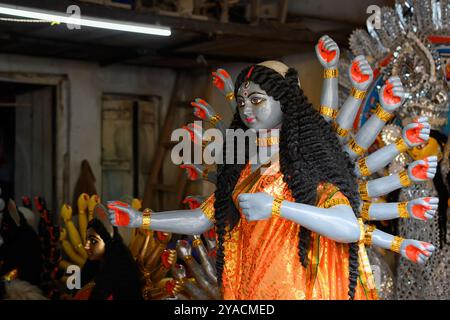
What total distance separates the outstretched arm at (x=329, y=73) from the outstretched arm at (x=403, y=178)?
28 centimetres

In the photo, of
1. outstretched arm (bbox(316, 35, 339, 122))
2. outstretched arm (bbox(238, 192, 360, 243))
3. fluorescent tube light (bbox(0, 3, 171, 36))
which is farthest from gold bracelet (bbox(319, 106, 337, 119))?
fluorescent tube light (bbox(0, 3, 171, 36))

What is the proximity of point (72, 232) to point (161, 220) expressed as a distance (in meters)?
2.36

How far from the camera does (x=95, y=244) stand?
3.69 m

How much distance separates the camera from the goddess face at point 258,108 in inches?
90.9

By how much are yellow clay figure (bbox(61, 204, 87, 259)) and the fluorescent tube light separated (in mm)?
1191

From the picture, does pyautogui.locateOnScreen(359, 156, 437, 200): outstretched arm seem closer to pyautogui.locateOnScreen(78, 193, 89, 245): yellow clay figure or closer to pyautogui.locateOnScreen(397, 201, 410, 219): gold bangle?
pyautogui.locateOnScreen(397, 201, 410, 219): gold bangle

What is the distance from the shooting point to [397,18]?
4.32 m

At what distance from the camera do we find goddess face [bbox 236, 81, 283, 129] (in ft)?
7.58

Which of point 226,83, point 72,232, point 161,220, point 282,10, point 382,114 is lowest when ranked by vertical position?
point 72,232

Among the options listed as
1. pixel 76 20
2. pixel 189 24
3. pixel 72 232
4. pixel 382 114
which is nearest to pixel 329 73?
pixel 382 114

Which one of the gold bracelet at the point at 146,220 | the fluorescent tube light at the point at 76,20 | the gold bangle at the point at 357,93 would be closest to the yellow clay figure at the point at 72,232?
the fluorescent tube light at the point at 76,20

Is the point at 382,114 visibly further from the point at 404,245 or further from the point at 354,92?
the point at 404,245
